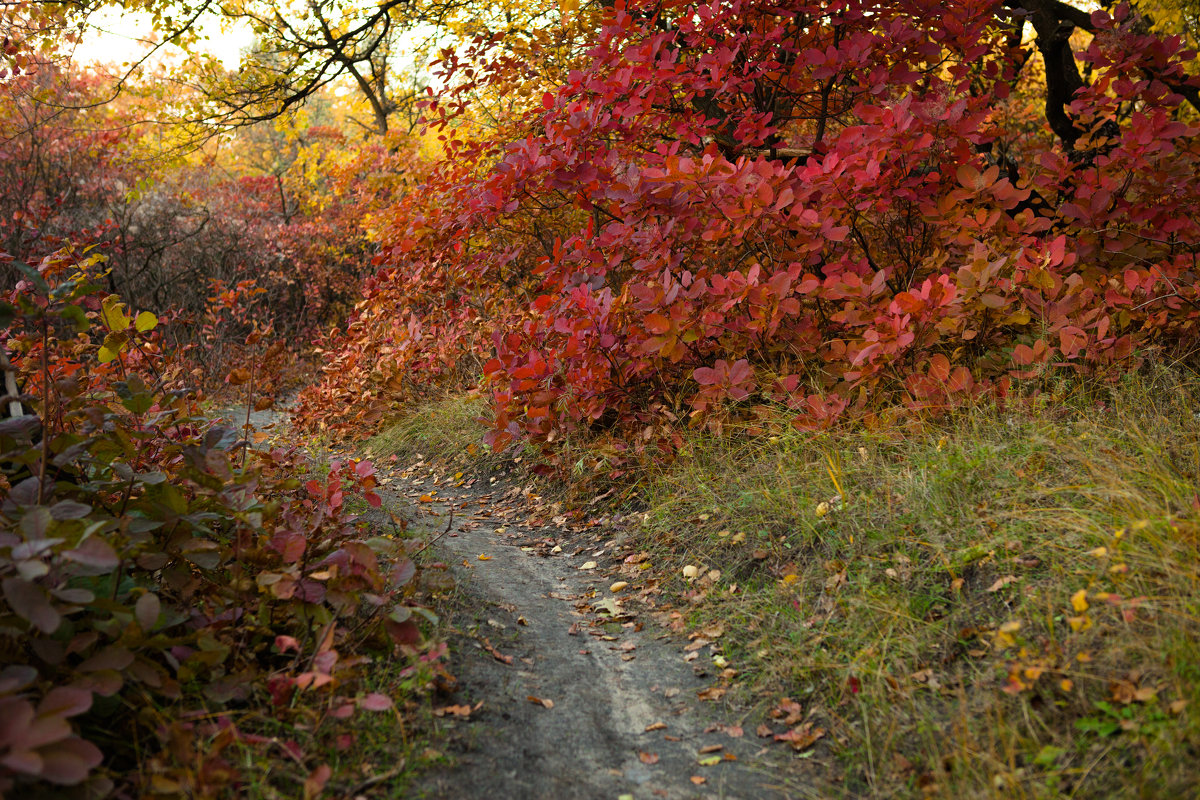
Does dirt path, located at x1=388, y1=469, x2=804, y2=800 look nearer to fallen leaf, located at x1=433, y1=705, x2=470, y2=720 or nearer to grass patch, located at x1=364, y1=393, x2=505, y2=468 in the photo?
fallen leaf, located at x1=433, y1=705, x2=470, y2=720

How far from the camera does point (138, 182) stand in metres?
10.8

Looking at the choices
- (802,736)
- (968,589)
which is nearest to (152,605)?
(802,736)

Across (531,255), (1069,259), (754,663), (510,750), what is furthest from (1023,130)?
(510,750)

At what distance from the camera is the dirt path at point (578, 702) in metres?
2.04

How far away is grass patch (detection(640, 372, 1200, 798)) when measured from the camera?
1.76 metres

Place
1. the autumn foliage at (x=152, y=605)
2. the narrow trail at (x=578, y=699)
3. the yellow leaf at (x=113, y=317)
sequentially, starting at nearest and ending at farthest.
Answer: the autumn foliage at (x=152, y=605) → the narrow trail at (x=578, y=699) → the yellow leaf at (x=113, y=317)

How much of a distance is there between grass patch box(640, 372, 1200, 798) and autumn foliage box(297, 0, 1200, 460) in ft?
1.18

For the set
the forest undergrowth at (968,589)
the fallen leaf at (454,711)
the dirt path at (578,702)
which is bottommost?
the dirt path at (578,702)

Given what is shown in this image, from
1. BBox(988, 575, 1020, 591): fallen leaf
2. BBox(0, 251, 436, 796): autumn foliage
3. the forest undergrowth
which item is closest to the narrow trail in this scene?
the forest undergrowth

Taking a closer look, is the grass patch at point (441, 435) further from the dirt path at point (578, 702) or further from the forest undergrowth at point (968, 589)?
the forest undergrowth at point (968, 589)

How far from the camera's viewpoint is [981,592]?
7.52ft

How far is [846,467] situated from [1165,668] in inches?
55.9

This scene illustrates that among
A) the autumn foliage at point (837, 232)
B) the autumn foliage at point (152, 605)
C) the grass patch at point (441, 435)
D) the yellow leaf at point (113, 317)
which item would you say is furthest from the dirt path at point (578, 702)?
the grass patch at point (441, 435)

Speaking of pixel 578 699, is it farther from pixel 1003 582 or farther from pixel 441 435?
pixel 441 435
